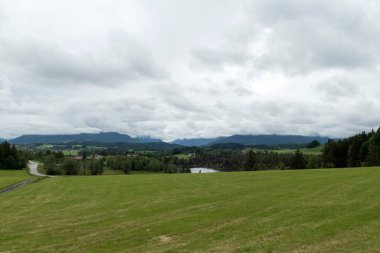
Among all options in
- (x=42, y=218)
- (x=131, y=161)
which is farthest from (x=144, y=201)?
(x=131, y=161)

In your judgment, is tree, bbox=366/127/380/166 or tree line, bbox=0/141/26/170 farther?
tree line, bbox=0/141/26/170

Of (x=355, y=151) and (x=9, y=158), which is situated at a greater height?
(x=355, y=151)

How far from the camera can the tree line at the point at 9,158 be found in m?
140

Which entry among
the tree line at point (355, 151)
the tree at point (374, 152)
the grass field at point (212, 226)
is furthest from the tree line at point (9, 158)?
the tree at point (374, 152)

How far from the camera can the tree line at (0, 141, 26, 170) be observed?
5512 inches

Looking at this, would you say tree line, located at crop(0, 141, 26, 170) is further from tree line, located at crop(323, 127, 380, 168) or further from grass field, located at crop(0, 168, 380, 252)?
grass field, located at crop(0, 168, 380, 252)

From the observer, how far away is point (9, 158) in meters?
141

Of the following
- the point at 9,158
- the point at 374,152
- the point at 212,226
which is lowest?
the point at 9,158

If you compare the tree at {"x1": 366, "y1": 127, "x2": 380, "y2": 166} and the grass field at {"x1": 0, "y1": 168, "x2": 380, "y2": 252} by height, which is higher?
the tree at {"x1": 366, "y1": 127, "x2": 380, "y2": 166}

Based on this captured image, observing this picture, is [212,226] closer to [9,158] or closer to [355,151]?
[355,151]

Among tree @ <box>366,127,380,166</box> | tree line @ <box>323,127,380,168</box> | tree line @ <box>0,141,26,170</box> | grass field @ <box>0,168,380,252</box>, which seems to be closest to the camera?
grass field @ <box>0,168,380,252</box>

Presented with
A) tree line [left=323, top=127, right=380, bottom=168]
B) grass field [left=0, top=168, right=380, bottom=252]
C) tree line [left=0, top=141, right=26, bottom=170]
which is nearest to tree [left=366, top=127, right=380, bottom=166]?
tree line [left=323, top=127, right=380, bottom=168]

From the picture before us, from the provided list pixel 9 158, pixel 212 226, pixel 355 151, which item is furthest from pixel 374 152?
pixel 9 158

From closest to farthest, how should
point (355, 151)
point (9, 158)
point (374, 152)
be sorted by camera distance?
point (374, 152)
point (355, 151)
point (9, 158)
